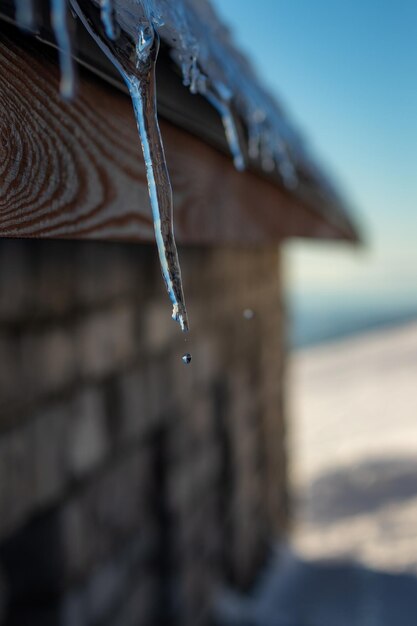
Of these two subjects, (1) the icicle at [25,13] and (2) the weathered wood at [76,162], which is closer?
(1) the icicle at [25,13]

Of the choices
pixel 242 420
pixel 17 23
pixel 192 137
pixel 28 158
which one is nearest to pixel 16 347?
pixel 192 137

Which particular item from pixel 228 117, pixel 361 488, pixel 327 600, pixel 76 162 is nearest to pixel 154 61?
pixel 76 162

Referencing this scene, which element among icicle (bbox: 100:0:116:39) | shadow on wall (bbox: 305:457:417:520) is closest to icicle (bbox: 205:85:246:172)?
icicle (bbox: 100:0:116:39)

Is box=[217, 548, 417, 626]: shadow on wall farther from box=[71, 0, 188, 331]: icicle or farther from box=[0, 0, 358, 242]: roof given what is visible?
box=[71, 0, 188, 331]: icicle

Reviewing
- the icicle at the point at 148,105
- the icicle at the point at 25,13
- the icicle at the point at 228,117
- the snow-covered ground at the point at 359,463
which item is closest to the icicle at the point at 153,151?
the icicle at the point at 148,105

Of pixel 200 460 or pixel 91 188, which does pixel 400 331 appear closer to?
pixel 200 460

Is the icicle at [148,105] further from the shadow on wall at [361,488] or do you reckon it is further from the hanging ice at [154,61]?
the shadow on wall at [361,488]
